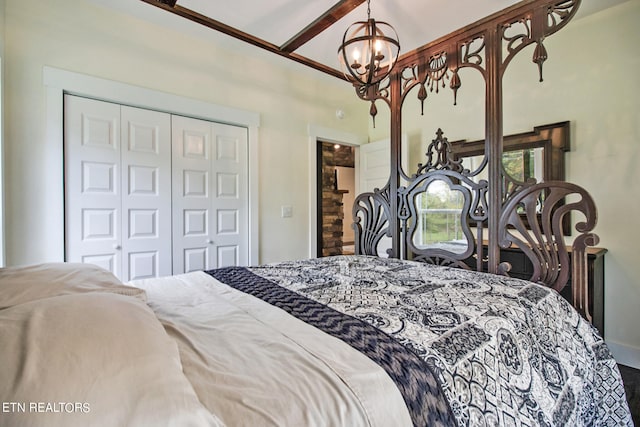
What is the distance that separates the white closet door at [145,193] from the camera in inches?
96.5

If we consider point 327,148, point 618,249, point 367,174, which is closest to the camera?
point 618,249

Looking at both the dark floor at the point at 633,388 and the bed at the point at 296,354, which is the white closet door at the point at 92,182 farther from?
the dark floor at the point at 633,388

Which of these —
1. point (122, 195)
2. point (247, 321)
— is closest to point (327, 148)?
point (122, 195)

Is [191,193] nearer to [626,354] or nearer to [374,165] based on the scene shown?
[374,165]

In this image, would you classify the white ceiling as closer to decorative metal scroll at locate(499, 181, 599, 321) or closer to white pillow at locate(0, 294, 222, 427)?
decorative metal scroll at locate(499, 181, 599, 321)

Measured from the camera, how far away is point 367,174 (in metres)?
3.93

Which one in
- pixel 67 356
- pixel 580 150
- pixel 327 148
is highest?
pixel 327 148

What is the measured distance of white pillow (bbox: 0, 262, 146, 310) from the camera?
834mm

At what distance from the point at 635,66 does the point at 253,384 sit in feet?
10.7

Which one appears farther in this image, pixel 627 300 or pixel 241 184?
pixel 241 184

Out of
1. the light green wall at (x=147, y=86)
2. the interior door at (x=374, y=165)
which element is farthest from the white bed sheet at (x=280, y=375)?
the interior door at (x=374, y=165)

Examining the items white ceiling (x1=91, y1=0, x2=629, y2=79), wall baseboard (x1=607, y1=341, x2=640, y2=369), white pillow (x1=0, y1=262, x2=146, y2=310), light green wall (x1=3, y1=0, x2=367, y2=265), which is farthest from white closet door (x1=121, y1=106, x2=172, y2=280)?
wall baseboard (x1=607, y1=341, x2=640, y2=369)

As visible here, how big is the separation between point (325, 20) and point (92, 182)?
85.4 inches

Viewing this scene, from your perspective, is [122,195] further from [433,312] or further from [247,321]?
[433,312]
